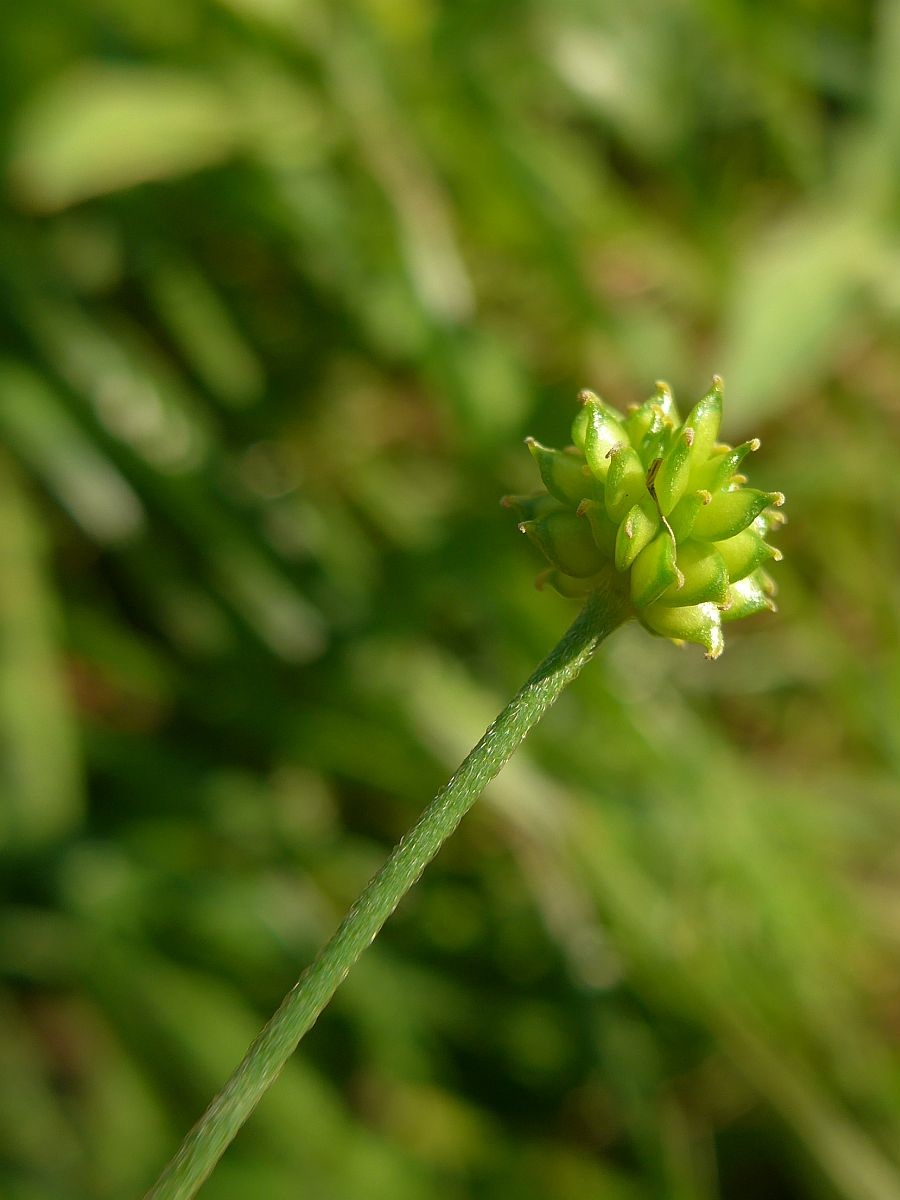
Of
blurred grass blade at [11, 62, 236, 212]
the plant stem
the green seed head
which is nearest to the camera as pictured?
the plant stem

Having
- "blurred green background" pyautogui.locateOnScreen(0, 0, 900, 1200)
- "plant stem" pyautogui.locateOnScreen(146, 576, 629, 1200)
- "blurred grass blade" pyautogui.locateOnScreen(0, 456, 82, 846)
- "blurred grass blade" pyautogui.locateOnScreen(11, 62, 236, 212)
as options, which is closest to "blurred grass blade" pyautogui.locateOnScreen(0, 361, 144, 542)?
"blurred green background" pyautogui.locateOnScreen(0, 0, 900, 1200)

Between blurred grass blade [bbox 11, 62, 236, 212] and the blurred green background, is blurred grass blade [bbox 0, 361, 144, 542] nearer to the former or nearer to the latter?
the blurred green background

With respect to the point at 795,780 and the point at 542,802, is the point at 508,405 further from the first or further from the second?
the point at 795,780

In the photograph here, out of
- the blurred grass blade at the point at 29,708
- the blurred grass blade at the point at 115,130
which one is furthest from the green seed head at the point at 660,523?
the blurred grass blade at the point at 29,708

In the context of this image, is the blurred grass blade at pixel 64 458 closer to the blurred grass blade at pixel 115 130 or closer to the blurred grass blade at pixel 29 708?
the blurred grass blade at pixel 29 708

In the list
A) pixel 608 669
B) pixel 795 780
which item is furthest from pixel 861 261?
pixel 795 780
